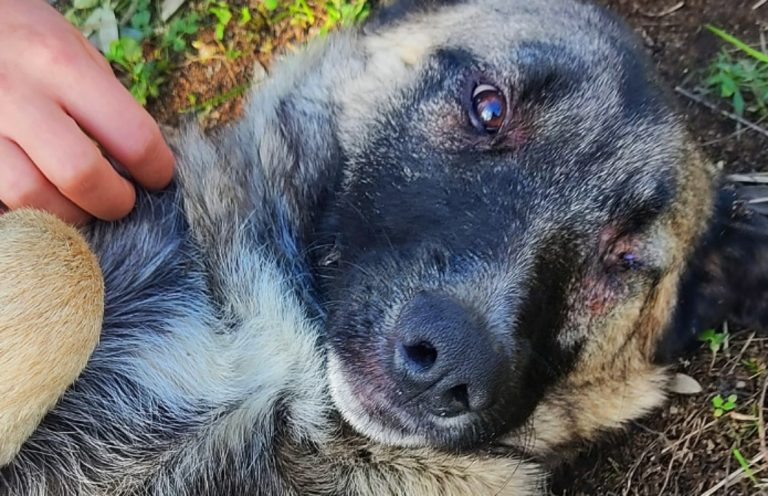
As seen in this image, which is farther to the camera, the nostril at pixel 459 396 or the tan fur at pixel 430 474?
the tan fur at pixel 430 474

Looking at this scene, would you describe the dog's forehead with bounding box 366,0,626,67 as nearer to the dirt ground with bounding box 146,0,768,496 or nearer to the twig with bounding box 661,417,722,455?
the dirt ground with bounding box 146,0,768,496

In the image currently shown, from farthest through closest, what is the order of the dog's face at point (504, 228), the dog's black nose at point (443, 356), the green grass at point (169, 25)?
1. the green grass at point (169, 25)
2. the dog's face at point (504, 228)
3. the dog's black nose at point (443, 356)

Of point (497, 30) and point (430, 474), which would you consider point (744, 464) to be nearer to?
point (430, 474)

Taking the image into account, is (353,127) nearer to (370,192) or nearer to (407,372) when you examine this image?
(370,192)

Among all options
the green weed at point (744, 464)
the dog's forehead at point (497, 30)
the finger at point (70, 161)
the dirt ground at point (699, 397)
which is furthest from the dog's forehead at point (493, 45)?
the green weed at point (744, 464)

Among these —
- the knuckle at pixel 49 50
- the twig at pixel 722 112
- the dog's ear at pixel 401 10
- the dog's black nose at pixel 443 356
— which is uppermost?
the knuckle at pixel 49 50

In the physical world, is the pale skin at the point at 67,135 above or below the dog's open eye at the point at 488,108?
above

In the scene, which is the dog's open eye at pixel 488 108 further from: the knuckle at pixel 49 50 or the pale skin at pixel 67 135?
the knuckle at pixel 49 50

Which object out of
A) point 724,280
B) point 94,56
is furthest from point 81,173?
point 724,280
